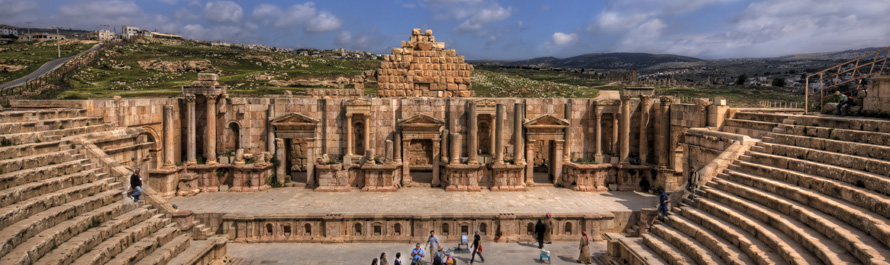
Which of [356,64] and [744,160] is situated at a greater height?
[356,64]

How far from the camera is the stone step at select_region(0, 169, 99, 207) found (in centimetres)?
1284

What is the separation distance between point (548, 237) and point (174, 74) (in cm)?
5203

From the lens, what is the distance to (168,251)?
14.6 m

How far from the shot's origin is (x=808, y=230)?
12617 mm

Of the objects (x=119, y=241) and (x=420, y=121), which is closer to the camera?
(x=119, y=241)

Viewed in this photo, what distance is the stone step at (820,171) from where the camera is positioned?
12555mm

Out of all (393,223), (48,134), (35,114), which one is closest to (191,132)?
(35,114)

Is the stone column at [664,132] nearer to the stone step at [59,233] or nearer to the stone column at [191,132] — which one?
the stone step at [59,233]

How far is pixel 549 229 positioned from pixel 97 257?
513 inches

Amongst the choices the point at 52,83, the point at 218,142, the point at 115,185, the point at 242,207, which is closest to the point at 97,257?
the point at 115,185

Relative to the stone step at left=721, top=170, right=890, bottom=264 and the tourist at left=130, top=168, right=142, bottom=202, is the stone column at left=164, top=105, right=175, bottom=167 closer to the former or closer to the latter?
the tourist at left=130, top=168, right=142, bottom=202

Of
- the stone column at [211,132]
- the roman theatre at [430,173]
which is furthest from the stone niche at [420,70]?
the stone column at [211,132]

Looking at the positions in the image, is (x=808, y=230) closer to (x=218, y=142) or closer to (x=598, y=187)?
(x=598, y=187)

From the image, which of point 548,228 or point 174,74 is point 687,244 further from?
point 174,74
